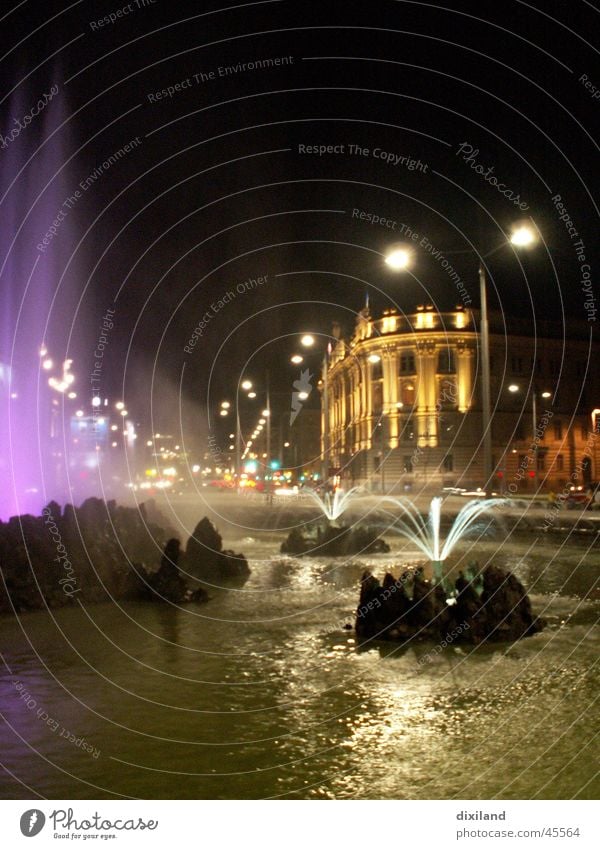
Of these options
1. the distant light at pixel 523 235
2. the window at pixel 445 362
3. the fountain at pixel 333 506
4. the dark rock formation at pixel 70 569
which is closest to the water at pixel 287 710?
the dark rock formation at pixel 70 569

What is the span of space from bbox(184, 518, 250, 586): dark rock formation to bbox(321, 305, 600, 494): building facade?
218ft

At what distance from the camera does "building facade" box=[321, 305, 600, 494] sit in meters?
90.9

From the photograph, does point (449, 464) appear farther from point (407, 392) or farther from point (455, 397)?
point (407, 392)

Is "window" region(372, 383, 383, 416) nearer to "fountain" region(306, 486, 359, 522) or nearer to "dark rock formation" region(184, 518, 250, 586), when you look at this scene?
"fountain" region(306, 486, 359, 522)

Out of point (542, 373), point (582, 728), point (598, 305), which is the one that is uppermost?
point (598, 305)

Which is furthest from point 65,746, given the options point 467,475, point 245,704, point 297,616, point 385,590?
point 467,475

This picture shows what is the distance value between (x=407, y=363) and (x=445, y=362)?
459 cm

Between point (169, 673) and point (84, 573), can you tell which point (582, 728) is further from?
point (84, 573)

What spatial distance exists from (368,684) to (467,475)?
78.1 metres

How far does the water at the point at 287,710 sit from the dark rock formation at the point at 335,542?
31.0 feet

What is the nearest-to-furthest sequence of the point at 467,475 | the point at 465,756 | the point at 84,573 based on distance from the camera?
the point at 465,756 → the point at 84,573 → the point at 467,475

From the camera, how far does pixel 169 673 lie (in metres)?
10.2

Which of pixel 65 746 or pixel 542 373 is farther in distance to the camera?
pixel 542 373

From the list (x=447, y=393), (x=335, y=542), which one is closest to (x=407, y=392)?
(x=447, y=393)
